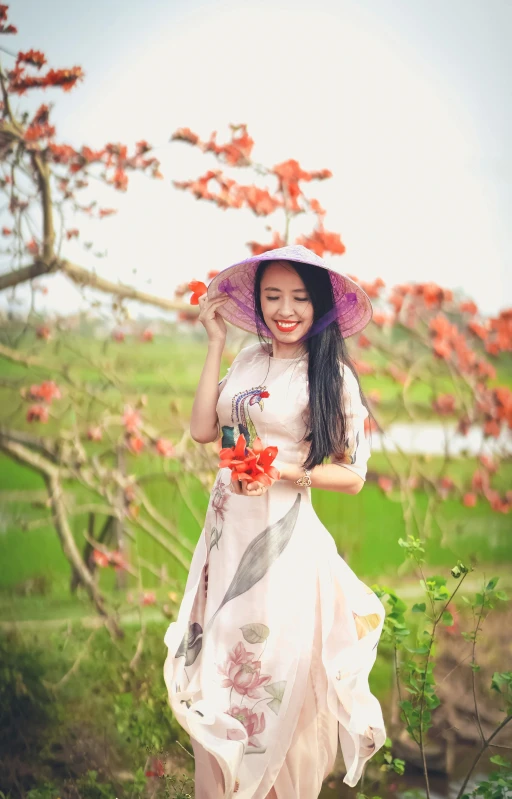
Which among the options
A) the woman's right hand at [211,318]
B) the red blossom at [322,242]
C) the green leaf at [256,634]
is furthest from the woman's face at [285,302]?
the red blossom at [322,242]

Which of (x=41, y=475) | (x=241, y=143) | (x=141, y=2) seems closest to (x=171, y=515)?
(x=41, y=475)

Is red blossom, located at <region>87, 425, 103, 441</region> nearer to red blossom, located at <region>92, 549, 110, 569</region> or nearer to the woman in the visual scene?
Answer: red blossom, located at <region>92, 549, 110, 569</region>

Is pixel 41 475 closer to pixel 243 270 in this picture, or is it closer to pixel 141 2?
pixel 243 270

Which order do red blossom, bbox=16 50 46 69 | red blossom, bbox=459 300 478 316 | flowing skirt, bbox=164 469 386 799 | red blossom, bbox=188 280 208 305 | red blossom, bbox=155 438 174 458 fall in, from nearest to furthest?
flowing skirt, bbox=164 469 386 799 < red blossom, bbox=188 280 208 305 < red blossom, bbox=16 50 46 69 < red blossom, bbox=155 438 174 458 < red blossom, bbox=459 300 478 316

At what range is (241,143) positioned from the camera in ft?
11.9

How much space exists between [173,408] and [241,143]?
48.3 inches

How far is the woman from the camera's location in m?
2.05

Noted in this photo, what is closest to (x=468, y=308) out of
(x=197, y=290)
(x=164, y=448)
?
(x=164, y=448)

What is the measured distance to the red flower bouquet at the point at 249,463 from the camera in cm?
185

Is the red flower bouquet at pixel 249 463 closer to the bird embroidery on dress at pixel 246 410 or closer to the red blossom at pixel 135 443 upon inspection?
the bird embroidery on dress at pixel 246 410

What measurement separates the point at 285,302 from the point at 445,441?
2158 millimetres

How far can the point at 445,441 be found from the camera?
405 cm

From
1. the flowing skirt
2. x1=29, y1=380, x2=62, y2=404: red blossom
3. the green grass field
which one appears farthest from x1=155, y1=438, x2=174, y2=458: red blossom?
the flowing skirt

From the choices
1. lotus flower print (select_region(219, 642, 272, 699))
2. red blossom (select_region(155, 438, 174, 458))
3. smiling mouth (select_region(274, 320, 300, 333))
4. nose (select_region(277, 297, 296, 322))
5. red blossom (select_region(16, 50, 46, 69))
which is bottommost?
lotus flower print (select_region(219, 642, 272, 699))
